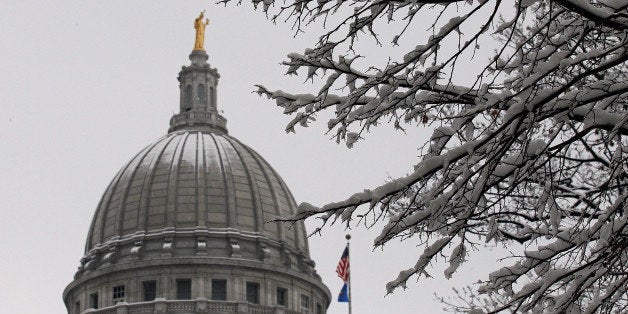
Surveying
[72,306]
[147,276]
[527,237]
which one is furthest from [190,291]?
[527,237]

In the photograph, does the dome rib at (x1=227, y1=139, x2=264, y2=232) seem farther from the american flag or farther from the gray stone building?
the american flag

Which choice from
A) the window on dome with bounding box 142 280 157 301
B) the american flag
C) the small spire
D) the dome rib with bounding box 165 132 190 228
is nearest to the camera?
the american flag

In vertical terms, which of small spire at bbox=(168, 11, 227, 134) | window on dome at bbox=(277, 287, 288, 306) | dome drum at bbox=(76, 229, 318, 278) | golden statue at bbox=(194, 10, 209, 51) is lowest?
window on dome at bbox=(277, 287, 288, 306)

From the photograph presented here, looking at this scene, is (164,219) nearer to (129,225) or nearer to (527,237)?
(129,225)

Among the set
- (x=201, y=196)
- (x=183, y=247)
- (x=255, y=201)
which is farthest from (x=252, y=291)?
(x=201, y=196)

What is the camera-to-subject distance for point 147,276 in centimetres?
8256

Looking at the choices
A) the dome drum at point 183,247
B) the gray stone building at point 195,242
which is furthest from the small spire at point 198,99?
the dome drum at point 183,247

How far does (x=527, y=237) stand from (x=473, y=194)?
3529 mm

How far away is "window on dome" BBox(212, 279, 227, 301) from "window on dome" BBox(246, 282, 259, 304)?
4.47ft

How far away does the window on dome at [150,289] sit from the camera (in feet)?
270

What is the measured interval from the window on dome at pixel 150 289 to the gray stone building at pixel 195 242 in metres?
0.06

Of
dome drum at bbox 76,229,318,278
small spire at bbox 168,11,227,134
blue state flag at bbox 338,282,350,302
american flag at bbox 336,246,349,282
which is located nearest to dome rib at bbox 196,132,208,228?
dome drum at bbox 76,229,318,278

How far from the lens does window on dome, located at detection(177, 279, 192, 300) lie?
8262 cm

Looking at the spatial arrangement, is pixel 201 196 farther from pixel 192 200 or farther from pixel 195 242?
pixel 195 242
